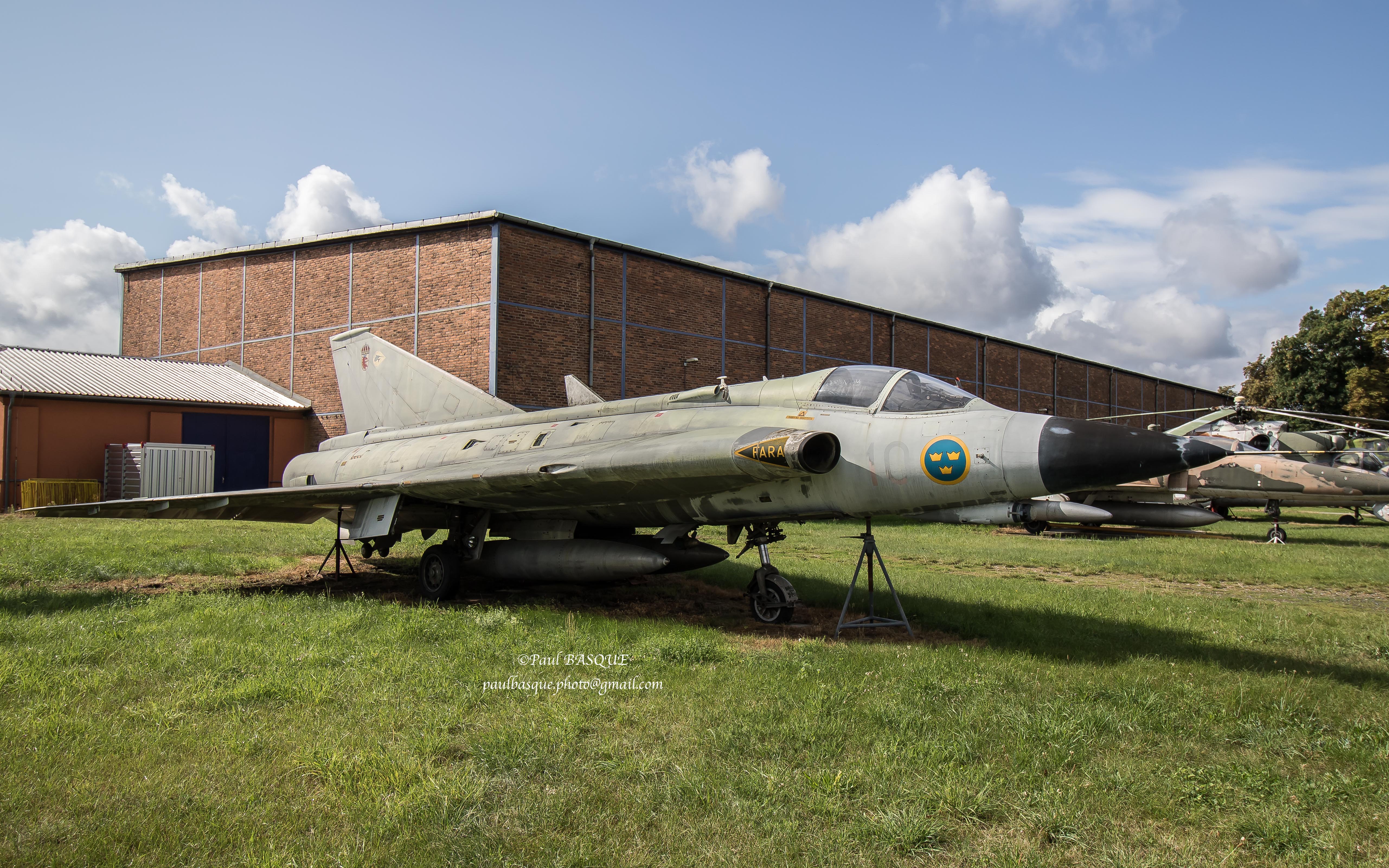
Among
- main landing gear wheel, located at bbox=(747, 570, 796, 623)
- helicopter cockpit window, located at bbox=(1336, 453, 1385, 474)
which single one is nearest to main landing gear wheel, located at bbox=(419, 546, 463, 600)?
main landing gear wheel, located at bbox=(747, 570, 796, 623)

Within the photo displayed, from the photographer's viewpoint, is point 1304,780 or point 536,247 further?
point 536,247

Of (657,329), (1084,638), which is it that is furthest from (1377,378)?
(1084,638)

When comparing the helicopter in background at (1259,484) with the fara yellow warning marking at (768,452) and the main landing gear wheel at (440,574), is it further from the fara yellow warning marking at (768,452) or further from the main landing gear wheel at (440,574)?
the main landing gear wheel at (440,574)

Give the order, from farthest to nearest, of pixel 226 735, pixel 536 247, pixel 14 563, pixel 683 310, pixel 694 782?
pixel 683 310 < pixel 536 247 < pixel 14 563 < pixel 226 735 < pixel 694 782

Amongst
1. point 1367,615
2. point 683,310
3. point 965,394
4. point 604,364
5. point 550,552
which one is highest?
point 683,310

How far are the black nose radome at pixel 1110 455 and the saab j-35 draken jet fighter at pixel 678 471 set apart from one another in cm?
1

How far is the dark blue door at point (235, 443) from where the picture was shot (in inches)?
996

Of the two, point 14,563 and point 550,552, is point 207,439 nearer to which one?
point 14,563

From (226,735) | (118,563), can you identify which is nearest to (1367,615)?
(226,735)

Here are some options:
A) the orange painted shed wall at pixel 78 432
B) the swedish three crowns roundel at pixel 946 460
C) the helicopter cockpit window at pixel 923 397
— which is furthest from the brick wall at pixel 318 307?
the swedish three crowns roundel at pixel 946 460

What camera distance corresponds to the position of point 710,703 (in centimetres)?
494

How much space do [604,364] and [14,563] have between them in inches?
592

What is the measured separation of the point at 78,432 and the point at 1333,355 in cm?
6243

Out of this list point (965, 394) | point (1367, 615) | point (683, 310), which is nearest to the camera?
point (965, 394)
